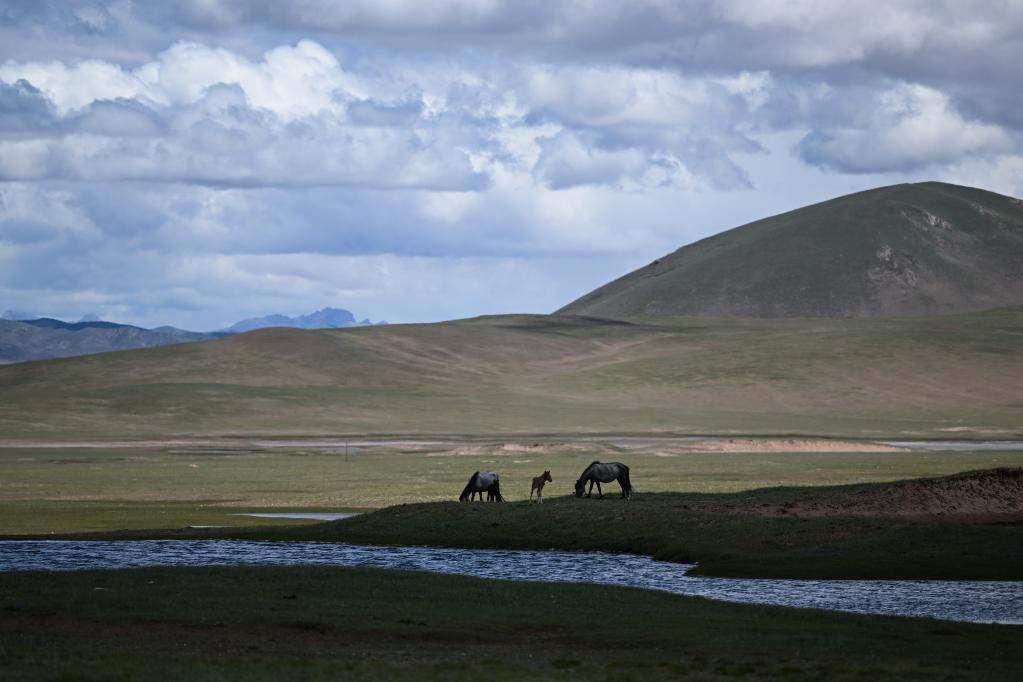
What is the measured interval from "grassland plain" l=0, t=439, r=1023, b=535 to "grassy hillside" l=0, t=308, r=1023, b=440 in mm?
22333

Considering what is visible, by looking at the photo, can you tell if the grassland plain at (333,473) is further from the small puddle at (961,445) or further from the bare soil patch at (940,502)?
the bare soil patch at (940,502)

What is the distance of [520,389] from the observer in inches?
6437

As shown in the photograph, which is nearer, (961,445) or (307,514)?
(307,514)

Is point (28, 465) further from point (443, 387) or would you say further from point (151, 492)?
point (443, 387)

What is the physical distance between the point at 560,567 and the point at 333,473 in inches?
1741

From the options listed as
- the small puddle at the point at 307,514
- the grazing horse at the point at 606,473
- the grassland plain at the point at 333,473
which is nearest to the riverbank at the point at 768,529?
the grazing horse at the point at 606,473

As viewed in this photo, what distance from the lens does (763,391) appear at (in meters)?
158

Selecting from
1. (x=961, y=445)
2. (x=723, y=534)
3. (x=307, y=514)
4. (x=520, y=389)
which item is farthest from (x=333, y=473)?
(x=520, y=389)

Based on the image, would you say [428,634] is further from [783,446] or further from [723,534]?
[783,446]

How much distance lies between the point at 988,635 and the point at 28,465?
7378 cm

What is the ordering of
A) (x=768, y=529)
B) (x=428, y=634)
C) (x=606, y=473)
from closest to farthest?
(x=428, y=634)
(x=768, y=529)
(x=606, y=473)

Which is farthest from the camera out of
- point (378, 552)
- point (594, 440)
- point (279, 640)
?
point (594, 440)

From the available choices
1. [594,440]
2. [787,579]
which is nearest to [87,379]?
[594,440]

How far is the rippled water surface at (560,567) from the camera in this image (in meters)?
32.0
